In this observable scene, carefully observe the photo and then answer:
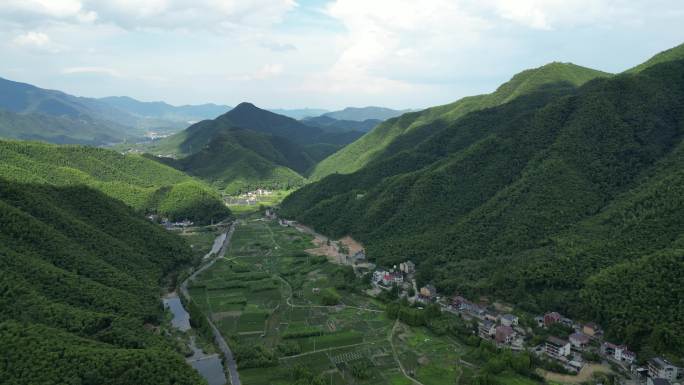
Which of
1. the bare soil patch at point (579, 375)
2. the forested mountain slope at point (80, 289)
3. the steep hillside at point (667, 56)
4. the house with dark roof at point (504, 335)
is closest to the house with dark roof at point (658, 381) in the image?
the bare soil patch at point (579, 375)

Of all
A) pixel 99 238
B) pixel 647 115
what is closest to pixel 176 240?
pixel 99 238

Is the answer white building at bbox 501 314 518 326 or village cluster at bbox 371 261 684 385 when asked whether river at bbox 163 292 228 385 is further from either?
white building at bbox 501 314 518 326

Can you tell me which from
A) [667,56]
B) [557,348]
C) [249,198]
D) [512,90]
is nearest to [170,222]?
[249,198]

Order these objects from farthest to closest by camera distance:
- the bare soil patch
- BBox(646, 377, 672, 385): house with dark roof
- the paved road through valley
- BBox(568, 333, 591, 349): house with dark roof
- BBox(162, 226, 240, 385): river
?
BBox(568, 333, 591, 349): house with dark roof, the paved road through valley, BBox(162, 226, 240, 385): river, the bare soil patch, BBox(646, 377, 672, 385): house with dark roof

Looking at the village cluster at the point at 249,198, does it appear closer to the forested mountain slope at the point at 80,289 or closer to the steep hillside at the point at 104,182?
the steep hillside at the point at 104,182

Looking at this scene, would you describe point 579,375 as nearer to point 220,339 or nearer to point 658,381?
point 658,381

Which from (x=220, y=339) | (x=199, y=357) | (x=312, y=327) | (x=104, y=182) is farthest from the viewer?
(x=104, y=182)

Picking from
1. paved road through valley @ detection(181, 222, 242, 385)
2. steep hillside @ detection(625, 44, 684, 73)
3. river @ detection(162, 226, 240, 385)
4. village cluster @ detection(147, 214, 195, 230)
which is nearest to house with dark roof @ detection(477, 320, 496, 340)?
paved road through valley @ detection(181, 222, 242, 385)
